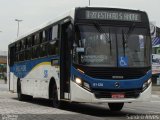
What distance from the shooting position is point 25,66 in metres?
25.5

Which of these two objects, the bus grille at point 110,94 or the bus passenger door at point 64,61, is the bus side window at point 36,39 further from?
the bus grille at point 110,94

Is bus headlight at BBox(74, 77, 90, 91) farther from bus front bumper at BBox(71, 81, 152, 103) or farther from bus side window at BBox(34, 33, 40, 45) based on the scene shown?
bus side window at BBox(34, 33, 40, 45)

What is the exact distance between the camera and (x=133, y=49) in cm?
1673

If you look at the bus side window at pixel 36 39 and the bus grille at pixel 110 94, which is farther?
the bus side window at pixel 36 39

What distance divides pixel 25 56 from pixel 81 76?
953 cm

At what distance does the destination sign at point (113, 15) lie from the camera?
16984 mm

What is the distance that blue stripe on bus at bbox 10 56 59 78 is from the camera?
21491mm

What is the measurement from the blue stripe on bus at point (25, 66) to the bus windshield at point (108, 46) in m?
2.62

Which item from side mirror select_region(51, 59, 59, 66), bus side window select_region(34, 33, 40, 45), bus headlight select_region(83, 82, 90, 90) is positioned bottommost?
bus headlight select_region(83, 82, 90, 90)

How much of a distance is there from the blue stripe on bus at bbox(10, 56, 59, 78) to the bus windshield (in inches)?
103

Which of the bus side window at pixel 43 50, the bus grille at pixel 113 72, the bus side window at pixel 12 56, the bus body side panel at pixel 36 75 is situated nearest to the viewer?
the bus grille at pixel 113 72

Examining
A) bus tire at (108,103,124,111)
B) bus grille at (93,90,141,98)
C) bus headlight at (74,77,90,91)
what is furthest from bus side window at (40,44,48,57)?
bus grille at (93,90,141,98)

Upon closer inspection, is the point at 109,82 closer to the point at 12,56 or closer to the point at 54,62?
the point at 54,62

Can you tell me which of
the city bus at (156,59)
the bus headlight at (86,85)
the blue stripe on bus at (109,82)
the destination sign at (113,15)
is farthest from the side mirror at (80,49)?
the city bus at (156,59)
